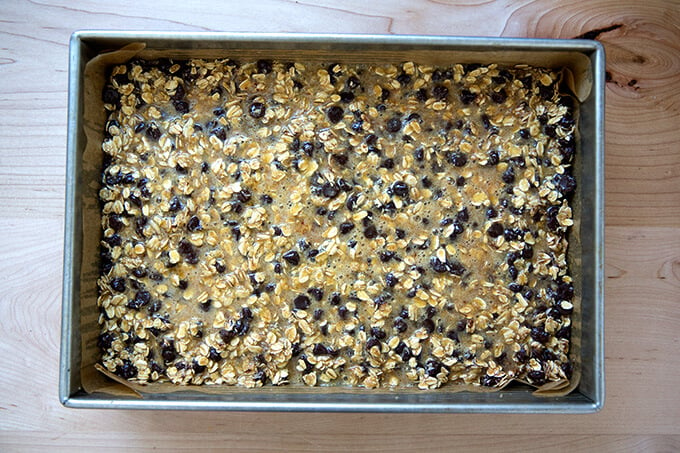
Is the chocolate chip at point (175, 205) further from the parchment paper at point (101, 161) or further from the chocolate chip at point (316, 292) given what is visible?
the chocolate chip at point (316, 292)

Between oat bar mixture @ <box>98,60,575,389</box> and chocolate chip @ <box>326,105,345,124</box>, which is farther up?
chocolate chip @ <box>326,105,345,124</box>

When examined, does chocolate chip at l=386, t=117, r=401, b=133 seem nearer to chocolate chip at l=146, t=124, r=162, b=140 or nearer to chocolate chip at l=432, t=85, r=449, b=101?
chocolate chip at l=432, t=85, r=449, b=101

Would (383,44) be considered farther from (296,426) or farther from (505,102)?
(296,426)

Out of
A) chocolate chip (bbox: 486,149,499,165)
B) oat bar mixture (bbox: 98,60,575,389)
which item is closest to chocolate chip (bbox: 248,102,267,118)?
oat bar mixture (bbox: 98,60,575,389)

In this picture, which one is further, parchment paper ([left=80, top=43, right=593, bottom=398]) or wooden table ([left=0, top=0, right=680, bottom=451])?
wooden table ([left=0, top=0, right=680, bottom=451])

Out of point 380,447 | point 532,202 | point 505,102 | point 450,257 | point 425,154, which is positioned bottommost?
point 380,447

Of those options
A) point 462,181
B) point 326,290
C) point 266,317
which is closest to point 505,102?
point 462,181
